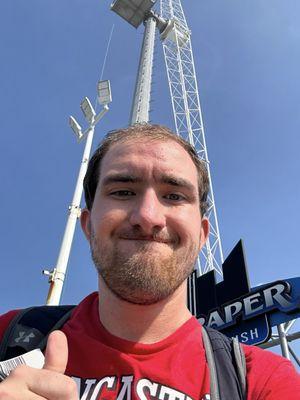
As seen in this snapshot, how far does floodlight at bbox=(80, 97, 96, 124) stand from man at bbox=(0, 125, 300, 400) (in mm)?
13558

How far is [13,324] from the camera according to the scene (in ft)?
5.80

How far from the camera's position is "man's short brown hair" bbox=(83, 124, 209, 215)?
2.29 meters

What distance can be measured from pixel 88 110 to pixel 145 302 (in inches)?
576

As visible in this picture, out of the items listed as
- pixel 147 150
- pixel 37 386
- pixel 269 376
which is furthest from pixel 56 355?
pixel 147 150

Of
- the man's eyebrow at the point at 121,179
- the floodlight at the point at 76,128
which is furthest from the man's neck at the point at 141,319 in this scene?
the floodlight at the point at 76,128

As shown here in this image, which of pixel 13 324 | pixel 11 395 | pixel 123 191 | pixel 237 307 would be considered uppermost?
pixel 237 307

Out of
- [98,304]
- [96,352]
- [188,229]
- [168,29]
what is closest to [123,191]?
[188,229]

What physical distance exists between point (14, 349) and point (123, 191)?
3.10ft

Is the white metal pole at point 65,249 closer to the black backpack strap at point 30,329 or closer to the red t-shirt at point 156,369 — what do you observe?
the black backpack strap at point 30,329

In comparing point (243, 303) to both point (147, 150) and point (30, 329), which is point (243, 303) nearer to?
point (147, 150)

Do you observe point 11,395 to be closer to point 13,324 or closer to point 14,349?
point 14,349

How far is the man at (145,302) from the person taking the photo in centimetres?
150

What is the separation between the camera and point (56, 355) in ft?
3.39

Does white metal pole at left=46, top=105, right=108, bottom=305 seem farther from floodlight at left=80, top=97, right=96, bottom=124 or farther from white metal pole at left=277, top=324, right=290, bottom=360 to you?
white metal pole at left=277, top=324, right=290, bottom=360
